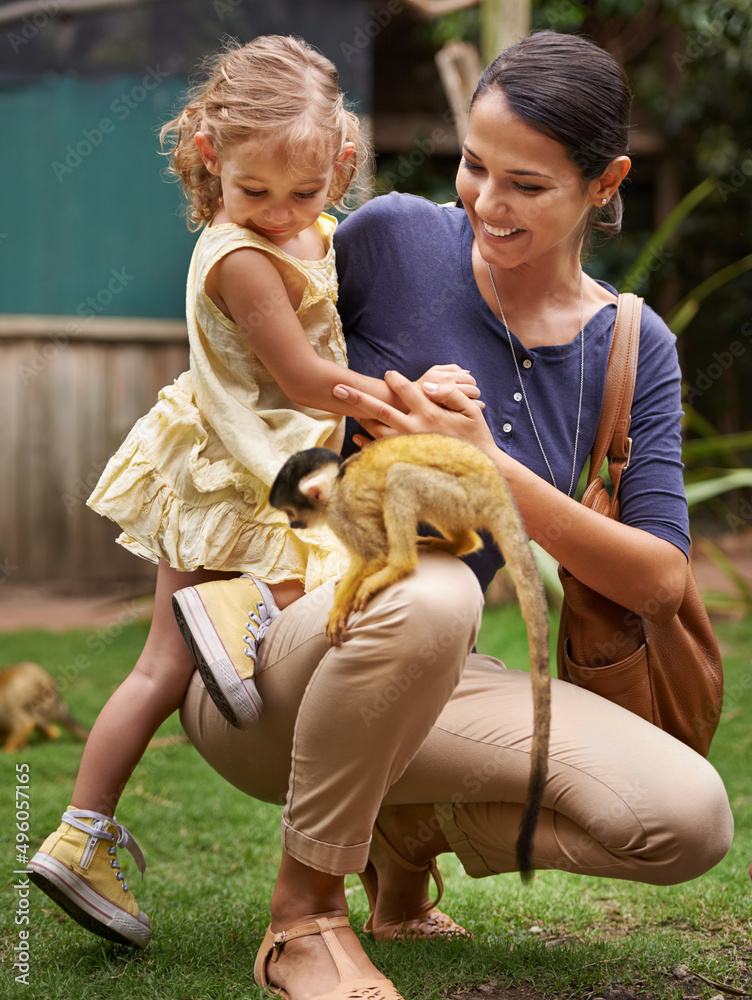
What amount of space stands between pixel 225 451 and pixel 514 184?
0.77 metres

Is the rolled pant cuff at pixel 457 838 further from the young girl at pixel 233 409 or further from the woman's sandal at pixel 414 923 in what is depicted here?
the young girl at pixel 233 409

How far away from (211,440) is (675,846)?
1.17 m

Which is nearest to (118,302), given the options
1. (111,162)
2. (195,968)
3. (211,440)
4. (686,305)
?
(111,162)

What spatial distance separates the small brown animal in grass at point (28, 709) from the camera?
12.6ft

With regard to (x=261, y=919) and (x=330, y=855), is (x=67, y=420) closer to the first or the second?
(x=261, y=919)

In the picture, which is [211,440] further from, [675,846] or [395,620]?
[675,846]

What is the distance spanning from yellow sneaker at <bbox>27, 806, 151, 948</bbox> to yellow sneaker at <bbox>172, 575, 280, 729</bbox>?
43 cm

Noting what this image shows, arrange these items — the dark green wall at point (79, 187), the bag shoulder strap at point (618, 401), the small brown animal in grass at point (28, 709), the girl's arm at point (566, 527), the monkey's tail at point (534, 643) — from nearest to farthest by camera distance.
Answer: the monkey's tail at point (534, 643), the girl's arm at point (566, 527), the bag shoulder strap at point (618, 401), the small brown animal in grass at point (28, 709), the dark green wall at point (79, 187)

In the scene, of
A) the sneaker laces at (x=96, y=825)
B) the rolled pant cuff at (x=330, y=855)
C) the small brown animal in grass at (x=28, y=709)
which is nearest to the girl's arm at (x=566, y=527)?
the rolled pant cuff at (x=330, y=855)

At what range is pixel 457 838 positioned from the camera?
198 centimetres

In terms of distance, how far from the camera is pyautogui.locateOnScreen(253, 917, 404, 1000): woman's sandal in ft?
5.45

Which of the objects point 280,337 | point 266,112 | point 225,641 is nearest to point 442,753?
point 225,641

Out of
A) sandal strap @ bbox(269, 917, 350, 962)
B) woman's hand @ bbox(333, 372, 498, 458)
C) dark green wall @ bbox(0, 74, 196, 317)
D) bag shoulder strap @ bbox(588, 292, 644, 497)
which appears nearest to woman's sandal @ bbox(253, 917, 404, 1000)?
sandal strap @ bbox(269, 917, 350, 962)

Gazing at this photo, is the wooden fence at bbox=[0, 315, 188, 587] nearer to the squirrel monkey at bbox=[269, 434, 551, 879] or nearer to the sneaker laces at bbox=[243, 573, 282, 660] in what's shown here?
the sneaker laces at bbox=[243, 573, 282, 660]
